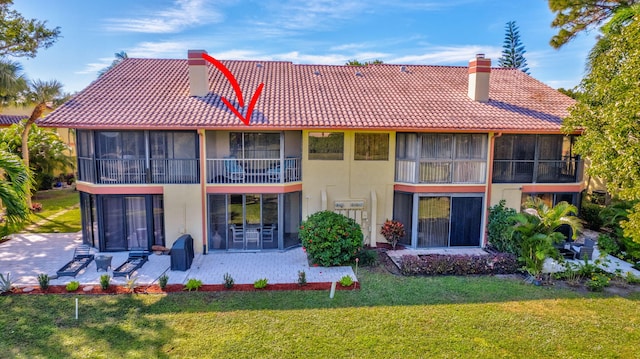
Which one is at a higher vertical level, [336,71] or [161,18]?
[161,18]

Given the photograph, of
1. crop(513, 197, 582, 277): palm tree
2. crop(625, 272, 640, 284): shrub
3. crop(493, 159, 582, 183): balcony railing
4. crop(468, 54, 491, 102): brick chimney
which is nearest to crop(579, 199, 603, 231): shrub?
crop(493, 159, 582, 183): balcony railing

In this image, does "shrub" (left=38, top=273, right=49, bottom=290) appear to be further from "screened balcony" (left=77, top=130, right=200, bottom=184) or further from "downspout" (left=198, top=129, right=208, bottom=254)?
"downspout" (left=198, top=129, right=208, bottom=254)

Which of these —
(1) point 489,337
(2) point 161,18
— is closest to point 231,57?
(2) point 161,18

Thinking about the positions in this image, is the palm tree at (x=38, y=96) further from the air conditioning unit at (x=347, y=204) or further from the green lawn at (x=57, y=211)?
the air conditioning unit at (x=347, y=204)

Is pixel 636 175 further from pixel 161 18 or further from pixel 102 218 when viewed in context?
pixel 161 18

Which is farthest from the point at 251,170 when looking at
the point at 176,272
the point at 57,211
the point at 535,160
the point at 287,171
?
the point at 57,211

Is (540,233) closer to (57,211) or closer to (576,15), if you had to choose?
(576,15)

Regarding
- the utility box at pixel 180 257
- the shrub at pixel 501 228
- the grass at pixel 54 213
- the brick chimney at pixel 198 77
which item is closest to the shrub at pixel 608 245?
the shrub at pixel 501 228
